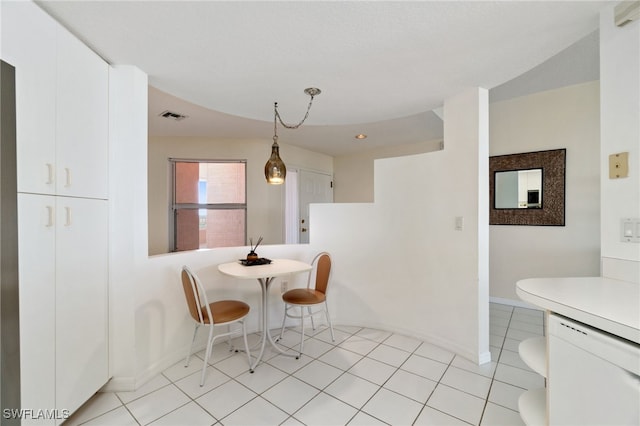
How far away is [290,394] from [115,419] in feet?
3.46

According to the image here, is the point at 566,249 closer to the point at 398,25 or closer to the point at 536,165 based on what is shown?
the point at 536,165

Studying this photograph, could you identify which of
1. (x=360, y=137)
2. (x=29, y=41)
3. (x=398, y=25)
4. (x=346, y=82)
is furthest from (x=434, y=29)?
(x=360, y=137)

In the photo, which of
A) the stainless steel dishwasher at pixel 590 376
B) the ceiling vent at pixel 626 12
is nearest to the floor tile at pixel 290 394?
the stainless steel dishwasher at pixel 590 376

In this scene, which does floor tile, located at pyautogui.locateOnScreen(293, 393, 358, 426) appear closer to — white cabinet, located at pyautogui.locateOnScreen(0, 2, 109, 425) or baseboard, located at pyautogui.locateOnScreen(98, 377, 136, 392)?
baseboard, located at pyautogui.locateOnScreen(98, 377, 136, 392)

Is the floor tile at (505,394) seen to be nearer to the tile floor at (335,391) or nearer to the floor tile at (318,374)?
the tile floor at (335,391)

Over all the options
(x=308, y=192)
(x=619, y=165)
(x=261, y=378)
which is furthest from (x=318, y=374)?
(x=308, y=192)

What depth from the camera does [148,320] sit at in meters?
2.16

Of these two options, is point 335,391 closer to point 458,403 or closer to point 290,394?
point 290,394

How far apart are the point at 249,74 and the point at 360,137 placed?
273 cm

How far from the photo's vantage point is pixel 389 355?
2520 mm

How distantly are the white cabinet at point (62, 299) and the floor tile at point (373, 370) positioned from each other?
1785 millimetres

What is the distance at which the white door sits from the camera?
542 centimetres

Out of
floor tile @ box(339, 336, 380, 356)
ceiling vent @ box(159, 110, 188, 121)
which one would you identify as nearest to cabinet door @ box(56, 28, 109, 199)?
ceiling vent @ box(159, 110, 188, 121)

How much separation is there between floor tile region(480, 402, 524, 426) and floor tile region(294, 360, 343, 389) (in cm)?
98
